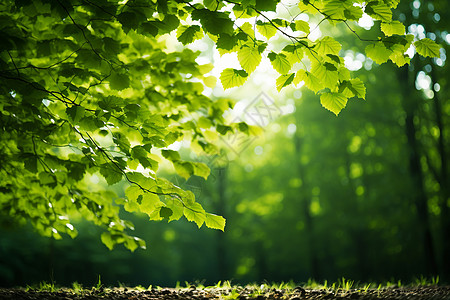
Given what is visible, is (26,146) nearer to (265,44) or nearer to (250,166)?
(265,44)

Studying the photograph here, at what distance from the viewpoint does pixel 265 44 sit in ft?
7.84

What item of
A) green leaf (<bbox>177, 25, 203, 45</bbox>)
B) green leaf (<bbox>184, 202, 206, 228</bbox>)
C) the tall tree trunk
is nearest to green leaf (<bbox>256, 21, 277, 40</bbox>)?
green leaf (<bbox>177, 25, 203, 45</bbox>)

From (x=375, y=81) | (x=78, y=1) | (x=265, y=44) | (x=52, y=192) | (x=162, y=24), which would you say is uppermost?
(x=375, y=81)

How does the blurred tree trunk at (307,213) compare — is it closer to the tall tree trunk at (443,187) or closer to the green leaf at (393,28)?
the tall tree trunk at (443,187)

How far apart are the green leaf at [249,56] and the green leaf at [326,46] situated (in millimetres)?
429

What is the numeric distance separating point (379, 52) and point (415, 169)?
30.1 feet

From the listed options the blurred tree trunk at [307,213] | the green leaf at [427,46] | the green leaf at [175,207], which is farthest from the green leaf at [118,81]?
the blurred tree trunk at [307,213]

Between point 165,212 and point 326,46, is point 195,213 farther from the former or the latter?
point 326,46

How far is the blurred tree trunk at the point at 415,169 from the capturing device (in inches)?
373

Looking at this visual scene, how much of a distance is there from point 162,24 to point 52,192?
2.40 metres

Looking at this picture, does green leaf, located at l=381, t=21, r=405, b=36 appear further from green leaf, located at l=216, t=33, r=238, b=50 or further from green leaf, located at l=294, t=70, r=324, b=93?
green leaf, located at l=216, t=33, r=238, b=50

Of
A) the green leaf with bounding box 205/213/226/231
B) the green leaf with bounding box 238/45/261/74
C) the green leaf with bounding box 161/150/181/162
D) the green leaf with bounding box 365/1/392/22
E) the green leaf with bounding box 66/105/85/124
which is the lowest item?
the green leaf with bounding box 205/213/226/231

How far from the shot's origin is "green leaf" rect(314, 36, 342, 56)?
2410 millimetres

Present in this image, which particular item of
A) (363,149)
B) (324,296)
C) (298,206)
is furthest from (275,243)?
(324,296)
